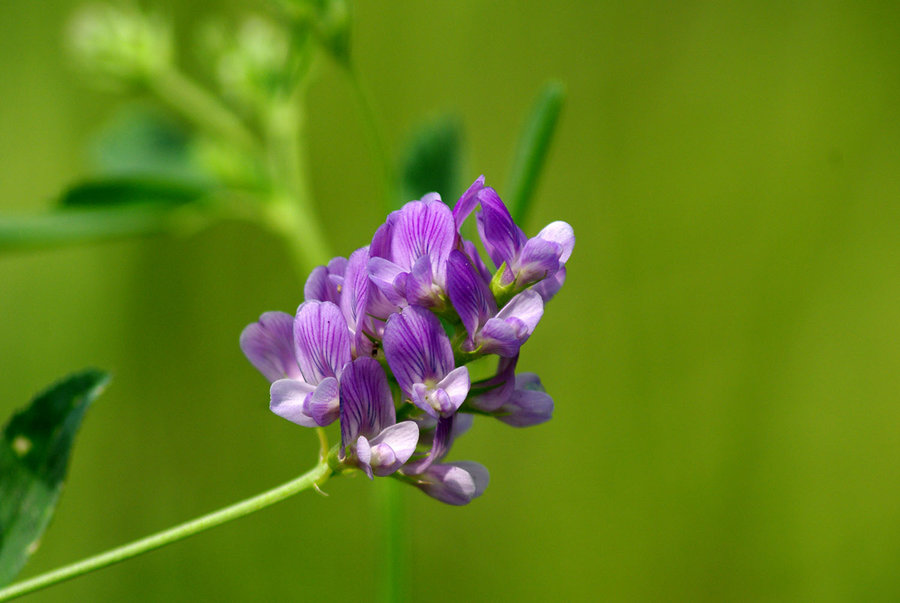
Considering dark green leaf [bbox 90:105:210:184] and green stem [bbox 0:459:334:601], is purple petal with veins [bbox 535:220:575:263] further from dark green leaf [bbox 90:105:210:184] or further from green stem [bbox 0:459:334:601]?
dark green leaf [bbox 90:105:210:184]

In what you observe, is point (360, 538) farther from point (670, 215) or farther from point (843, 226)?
point (843, 226)

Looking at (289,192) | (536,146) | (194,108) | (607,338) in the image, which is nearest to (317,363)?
(536,146)

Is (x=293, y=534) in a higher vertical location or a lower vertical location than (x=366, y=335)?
lower

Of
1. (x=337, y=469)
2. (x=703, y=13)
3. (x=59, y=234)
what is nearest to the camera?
(x=337, y=469)

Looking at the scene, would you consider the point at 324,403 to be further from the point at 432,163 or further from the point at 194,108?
the point at 194,108

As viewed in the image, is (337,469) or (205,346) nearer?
(337,469)

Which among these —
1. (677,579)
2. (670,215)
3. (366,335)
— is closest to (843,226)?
(670,215)

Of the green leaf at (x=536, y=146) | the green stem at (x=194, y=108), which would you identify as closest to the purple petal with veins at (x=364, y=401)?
→ the green leaf at (x=536, y=146)
